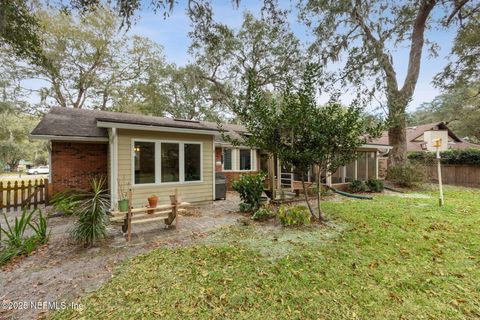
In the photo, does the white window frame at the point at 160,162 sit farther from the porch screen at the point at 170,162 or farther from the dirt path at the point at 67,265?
the dirt path at the point at 67,265

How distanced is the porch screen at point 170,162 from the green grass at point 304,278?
132 inches

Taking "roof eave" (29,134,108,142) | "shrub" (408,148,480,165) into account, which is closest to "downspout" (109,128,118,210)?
"roof eave" (29,134,108,142)

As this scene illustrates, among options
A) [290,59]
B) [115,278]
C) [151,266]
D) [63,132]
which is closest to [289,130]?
[151,266]

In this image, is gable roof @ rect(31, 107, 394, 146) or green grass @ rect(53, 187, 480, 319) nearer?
green grass @ rect(53, 187, 480, 319)

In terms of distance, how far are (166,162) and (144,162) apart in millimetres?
710

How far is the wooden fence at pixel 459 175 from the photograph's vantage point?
1412cm

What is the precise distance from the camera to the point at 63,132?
8047 millimetres

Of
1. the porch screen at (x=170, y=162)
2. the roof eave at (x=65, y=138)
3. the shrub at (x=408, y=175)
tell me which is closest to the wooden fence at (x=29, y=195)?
the roof eave at (x=65, y=138)

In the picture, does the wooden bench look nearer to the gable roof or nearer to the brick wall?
the gable roof

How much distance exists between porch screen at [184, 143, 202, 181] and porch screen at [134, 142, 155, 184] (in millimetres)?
1178

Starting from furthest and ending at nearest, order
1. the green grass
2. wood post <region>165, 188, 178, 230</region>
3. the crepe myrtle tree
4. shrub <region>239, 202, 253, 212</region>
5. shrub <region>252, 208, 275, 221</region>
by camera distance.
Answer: shrub <region>239, 202, 253, 212</region>
shrub <region>252, 208, 275, 221</region>
wood post <region>165, 188, 178, 230</region>
the crepe myrtle tree
the green grass

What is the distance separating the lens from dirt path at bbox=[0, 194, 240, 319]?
2954mm

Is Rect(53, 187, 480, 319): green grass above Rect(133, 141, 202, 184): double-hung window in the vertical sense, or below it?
below


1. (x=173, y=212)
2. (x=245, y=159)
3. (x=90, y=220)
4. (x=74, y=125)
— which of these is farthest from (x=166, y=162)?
(x=245, y=159)
